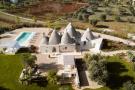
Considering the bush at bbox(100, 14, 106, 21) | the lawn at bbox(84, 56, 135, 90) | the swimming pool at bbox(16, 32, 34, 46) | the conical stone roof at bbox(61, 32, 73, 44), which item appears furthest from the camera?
the bush at bbox(100, 14, 106, 21)

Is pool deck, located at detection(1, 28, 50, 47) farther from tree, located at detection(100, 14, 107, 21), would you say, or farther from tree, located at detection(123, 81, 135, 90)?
tree, located at detection(123, 81, 135, 90)

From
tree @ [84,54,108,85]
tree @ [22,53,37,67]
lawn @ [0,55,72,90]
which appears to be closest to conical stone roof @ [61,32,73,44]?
tree @ [22,53,37,67]

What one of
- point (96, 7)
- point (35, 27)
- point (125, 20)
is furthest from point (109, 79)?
point (96, 7)

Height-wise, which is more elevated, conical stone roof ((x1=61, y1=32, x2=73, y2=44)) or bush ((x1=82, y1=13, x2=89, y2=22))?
conical stone roof ((x1=61, y1=32, x2=73, y2=44))

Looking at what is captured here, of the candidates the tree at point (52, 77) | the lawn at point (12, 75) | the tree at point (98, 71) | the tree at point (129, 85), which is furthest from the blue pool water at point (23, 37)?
the tree at point (129, 85)

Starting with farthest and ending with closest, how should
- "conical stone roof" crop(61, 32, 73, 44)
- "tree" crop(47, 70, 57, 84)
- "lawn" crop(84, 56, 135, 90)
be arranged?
1. "conical stone roof" crop(61, 32, 73, 44)
2. "lawn" crop(84, 56, 135, 90)
3. "tree" crop(47, 70, 57, 84)

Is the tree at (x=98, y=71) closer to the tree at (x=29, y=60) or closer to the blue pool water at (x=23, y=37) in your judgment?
the tree at (x=29, y=60)

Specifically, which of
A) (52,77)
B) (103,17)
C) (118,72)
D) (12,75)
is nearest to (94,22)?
(103,17)
